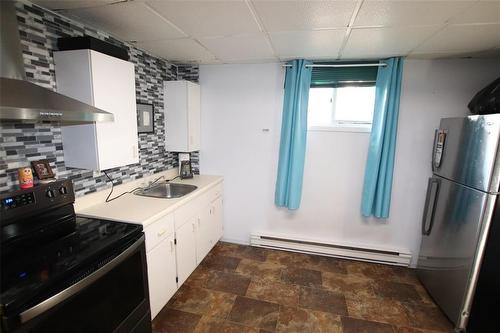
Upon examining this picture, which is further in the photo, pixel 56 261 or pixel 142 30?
pixel 142 30

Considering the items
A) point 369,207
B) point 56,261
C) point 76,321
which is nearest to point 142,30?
point 56,261

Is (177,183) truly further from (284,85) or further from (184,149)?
(284,85)

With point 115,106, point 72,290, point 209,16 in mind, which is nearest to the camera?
point 72,290

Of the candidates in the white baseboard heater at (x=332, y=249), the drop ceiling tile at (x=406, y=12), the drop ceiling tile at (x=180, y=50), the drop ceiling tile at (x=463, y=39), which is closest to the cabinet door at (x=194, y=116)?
the drop ceiling tile at (x=180, y=50)

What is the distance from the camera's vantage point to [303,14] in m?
1.47

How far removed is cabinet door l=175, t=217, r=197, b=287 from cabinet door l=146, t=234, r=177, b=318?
9 centimetres

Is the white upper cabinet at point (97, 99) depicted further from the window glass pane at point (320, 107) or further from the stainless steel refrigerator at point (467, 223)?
the stainless steel refrigerator at point (467, 223)

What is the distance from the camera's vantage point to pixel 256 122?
276 cm

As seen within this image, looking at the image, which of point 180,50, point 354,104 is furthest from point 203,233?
point 354,104

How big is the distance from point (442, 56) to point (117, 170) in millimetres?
3143

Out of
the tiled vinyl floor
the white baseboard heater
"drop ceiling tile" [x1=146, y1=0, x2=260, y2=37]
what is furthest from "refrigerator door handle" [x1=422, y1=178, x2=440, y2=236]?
"drop ceiling tile" [x1=146, y1=0, x2=260, y2=37]

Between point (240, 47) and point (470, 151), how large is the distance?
198 centimetres

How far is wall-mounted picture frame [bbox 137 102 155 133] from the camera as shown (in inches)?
88.4

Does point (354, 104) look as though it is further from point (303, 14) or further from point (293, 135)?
point (303, 14)
